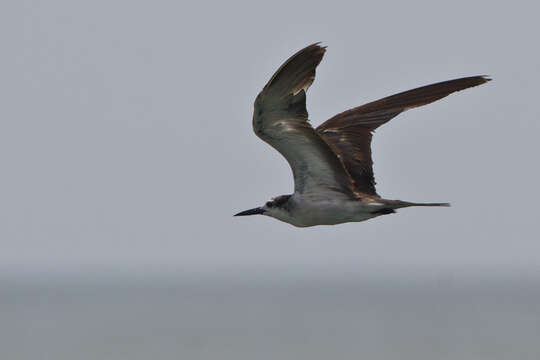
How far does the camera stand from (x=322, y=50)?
1238 cm

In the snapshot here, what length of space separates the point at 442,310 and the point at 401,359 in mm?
65338

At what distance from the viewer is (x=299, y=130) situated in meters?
13.3

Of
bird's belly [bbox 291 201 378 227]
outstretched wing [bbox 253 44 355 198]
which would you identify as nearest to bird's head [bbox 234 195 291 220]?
bird's belly [bbox 291 201 378 227]

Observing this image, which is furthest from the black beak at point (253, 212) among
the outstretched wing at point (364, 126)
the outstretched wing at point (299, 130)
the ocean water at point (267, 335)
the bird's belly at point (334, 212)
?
the ocean water at point (267, 335)

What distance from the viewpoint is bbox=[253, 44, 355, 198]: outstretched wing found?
1253 centimetres

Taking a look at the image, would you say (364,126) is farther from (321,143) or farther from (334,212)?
(321,143)

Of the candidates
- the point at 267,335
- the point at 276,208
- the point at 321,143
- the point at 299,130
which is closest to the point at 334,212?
the point at 276,208

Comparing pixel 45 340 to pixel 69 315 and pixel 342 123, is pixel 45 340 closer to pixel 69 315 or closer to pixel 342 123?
pixel 69 315

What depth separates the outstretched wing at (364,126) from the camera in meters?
15.0

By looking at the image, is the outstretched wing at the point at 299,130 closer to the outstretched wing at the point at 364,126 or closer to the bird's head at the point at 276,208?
the bird's head at the point at 276,208

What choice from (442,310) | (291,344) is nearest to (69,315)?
(442,310)

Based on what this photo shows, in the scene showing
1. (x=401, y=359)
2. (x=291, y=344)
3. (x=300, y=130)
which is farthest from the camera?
(x=291, y=344)

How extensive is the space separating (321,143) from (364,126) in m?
2.56

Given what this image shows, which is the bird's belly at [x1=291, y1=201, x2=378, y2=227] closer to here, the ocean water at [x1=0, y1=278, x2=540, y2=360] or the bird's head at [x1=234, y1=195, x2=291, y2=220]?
the bird's head at [x1=234, y1=195, x2=291, y2=220]
